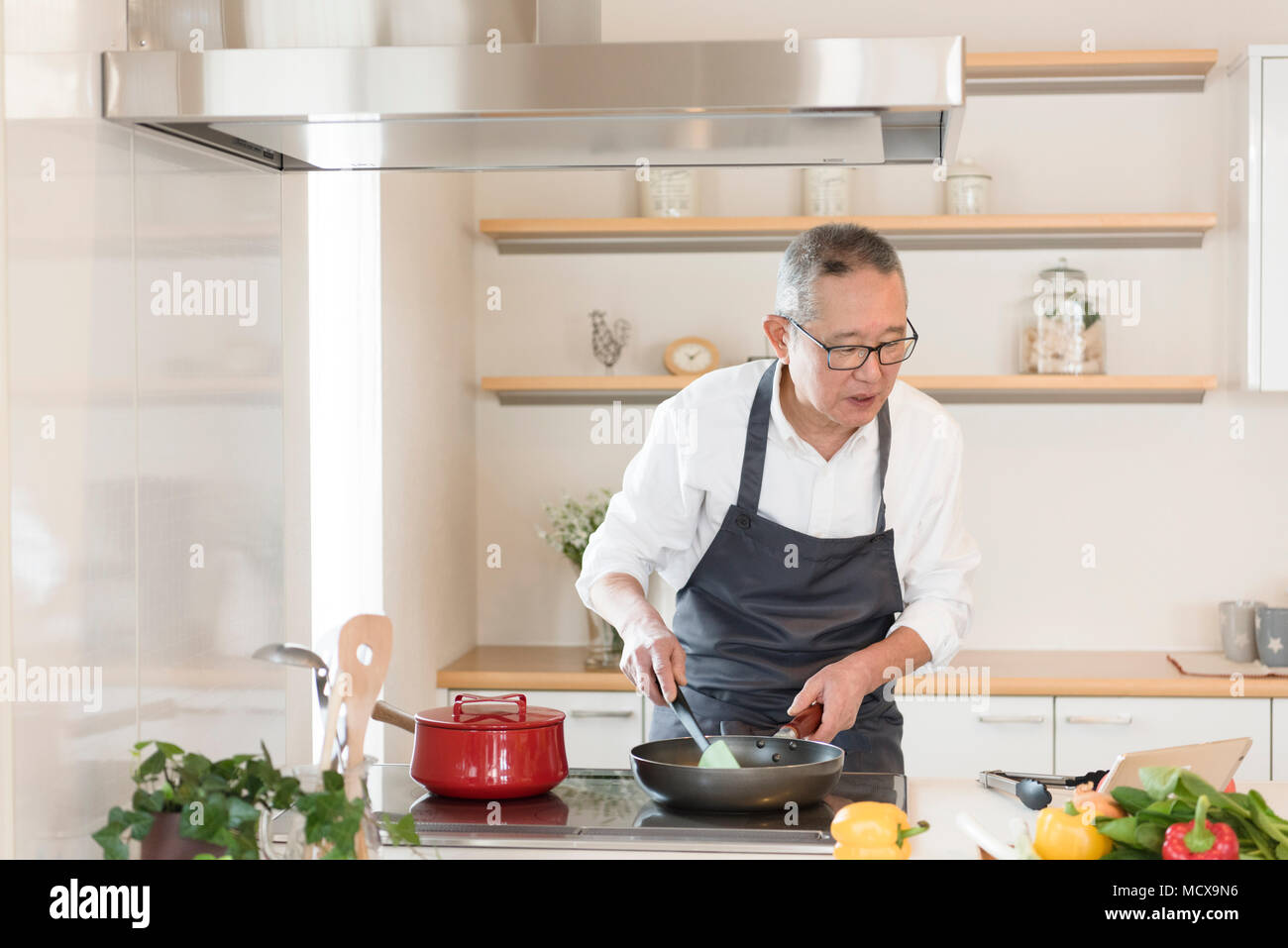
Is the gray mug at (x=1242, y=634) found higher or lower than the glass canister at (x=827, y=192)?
lower

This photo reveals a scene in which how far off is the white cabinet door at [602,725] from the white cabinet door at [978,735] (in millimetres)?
628

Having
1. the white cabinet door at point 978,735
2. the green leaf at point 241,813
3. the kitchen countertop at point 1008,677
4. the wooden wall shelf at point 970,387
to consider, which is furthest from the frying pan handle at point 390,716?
the wooden wall shelf at point 970,387

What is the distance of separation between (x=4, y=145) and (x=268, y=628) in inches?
32.1

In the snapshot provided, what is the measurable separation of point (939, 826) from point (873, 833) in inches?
11.3

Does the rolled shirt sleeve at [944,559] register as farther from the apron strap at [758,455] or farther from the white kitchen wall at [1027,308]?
the white kitchen wall at [1027,308]

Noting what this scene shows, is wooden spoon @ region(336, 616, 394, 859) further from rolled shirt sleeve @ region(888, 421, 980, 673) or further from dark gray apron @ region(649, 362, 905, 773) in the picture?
rolled shirt sleeve @ region(888, 421, 980, 673)

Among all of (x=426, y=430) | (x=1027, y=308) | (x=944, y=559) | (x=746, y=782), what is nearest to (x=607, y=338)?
(x=426, y=430)

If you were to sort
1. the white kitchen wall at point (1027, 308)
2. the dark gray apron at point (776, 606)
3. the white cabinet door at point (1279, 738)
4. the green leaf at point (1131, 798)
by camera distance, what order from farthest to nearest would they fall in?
1. the white kitchen wall at point (1027, 308)
2. the white cabinet door at point (1279, 738)
3. the dark gray apron at point (776, 606)
4. the green leaf at point (1131, 798)

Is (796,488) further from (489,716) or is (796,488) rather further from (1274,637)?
(1274,637)

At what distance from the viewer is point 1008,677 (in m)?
2.95

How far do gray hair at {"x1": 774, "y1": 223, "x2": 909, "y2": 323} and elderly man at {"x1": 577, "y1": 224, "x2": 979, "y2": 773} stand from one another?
0.09 metres

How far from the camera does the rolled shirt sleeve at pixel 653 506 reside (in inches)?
79.5
